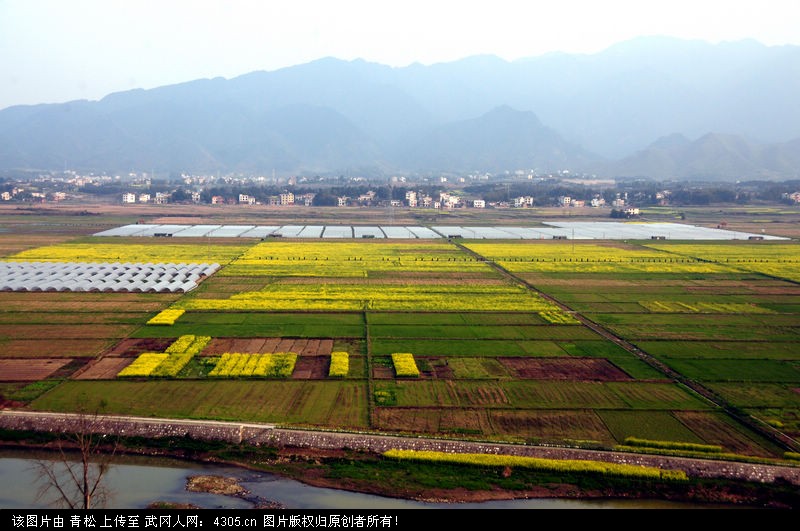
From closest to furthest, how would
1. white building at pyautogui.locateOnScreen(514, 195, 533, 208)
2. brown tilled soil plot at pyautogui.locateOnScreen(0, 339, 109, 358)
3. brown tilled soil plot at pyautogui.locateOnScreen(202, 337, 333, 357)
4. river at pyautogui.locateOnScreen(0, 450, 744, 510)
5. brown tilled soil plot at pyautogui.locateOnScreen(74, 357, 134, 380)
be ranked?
river at pyautogui.locateOnScreen(0, 450, 744, 510) → brown tilled soil plot at pyautogui.locateOnScreen(74, 357, 134, 380) → brown tilled soil plot at pyautogui.locateOnScreen(0, 339, 109, 358) → brown tilled soil plot at pyautogui.locateOnScreen(202, 337, 333, 357) → white building at pyautogui.locateOnScreen(514, 195, 533, 208)

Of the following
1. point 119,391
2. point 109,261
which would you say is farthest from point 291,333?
point 109,261

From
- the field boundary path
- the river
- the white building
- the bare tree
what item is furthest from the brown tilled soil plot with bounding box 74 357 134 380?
the white building

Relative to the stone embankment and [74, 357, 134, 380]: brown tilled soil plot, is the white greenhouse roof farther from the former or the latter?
the stone embankment

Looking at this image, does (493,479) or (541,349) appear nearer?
(493,479)
